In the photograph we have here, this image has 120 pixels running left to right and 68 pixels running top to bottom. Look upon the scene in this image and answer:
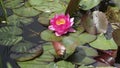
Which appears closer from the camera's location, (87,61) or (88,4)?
(87,61)

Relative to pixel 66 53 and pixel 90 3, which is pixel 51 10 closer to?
pixel 90 3

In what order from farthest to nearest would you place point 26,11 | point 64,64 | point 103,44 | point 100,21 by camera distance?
point 26,11 < point 100,21 < point 103,44 < point 64,64

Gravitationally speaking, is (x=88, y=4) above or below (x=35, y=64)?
above

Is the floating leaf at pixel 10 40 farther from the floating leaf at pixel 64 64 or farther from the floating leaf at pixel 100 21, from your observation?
the floating leaf at pixel 100 21

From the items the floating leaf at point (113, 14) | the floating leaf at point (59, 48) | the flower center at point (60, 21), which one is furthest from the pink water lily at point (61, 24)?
the floating leaf at point (113, 14)

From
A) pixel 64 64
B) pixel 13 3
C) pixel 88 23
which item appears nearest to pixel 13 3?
pixel 13 3

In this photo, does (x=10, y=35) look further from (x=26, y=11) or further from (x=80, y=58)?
(x=80, y=58)
